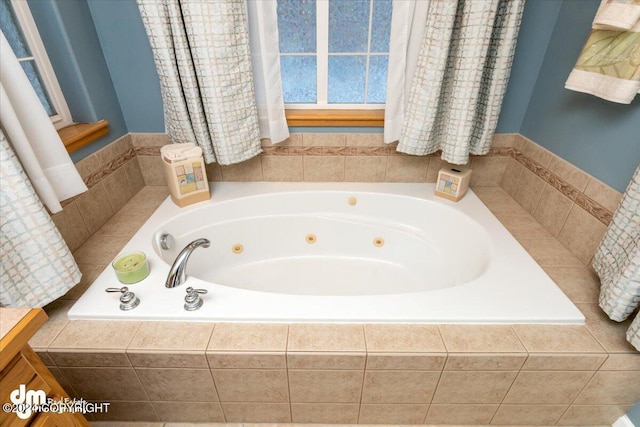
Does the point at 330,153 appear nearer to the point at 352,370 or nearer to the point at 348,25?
the point at 348,25

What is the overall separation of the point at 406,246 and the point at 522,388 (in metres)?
0.88

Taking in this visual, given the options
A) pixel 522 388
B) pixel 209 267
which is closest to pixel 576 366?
pixel 522 388

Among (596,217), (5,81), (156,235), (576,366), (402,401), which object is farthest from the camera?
(156,235)

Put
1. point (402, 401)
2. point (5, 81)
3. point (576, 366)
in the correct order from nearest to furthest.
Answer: point (5, 81) → point (576, 366) → point (402, 401)

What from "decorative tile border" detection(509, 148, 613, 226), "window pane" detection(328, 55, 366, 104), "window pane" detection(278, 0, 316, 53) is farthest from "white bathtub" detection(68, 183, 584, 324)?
"window pane" detection(278, 0, 316, 53)

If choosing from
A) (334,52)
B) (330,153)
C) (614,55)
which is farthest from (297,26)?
(614,55)

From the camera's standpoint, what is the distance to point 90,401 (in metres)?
1.07

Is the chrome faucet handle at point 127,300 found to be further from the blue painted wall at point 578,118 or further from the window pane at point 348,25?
the blue painted wall at point 578,118

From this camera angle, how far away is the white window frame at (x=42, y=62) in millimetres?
1246

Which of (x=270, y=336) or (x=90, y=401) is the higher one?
(x=270, y=336)

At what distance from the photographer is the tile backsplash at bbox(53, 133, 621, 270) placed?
137cm

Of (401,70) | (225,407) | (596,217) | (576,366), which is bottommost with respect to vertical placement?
(225,407)

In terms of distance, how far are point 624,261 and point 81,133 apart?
2.10 m

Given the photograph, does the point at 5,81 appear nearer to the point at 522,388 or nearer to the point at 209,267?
the point at 209,267
